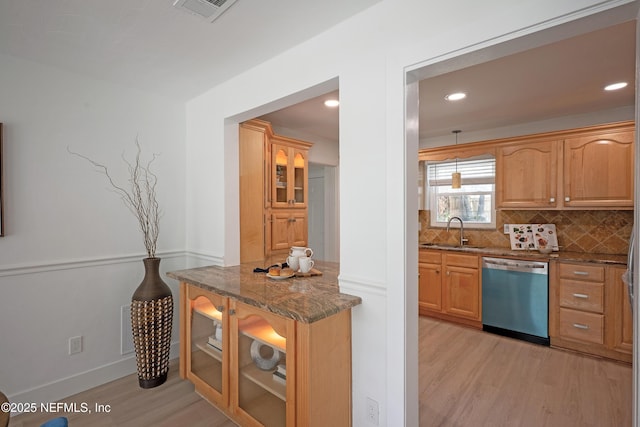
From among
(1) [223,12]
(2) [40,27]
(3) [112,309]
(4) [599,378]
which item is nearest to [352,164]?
(1) [223,12]

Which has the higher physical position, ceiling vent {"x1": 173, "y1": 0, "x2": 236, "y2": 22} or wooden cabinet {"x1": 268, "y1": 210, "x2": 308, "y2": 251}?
ceiling vent {"x1": 173, "y1": 0, "x2": 236, "y2": 22}

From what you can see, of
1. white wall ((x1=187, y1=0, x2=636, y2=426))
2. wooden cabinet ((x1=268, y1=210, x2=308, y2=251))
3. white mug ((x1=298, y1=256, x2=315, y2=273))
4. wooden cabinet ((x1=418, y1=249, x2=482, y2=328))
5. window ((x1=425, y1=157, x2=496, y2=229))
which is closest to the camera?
white wall ((x1=187, y1=0, x2=636, y2=426))

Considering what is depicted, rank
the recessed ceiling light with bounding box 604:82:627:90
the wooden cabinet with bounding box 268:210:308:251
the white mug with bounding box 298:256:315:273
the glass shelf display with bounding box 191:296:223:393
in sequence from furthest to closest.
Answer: the wooden cabinet with bounding box 268:210:308:251, the recessed ceiling light with bounding box 604:82:627:90, the white mug with bounding box 298:256:315:273, the glass shelf display with bounding box 191:296:223:393

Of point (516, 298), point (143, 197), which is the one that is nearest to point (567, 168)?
point (516, 298)

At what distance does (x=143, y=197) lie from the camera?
2795 mm

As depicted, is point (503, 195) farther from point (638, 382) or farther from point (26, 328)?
point (26, 328)

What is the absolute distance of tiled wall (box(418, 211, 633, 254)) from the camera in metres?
3.27

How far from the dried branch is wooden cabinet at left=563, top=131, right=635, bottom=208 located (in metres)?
3.97

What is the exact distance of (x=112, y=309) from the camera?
2.63m

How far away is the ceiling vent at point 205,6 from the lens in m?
1.57

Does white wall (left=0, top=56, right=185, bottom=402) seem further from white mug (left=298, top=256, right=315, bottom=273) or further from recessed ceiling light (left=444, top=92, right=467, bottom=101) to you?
recessed ceiling light (left=444, top=92, right=467, bottom=101)

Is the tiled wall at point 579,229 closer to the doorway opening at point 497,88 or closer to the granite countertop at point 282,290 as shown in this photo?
the doorway opening at point 497,88

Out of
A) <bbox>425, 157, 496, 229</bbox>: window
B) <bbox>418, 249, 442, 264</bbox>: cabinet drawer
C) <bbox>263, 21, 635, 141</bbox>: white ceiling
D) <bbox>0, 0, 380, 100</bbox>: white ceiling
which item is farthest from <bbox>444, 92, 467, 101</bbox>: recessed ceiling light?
<bbox>418, 249, 442, 264</bbox>: cabinet drawer

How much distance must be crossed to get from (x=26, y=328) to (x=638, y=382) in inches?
130
